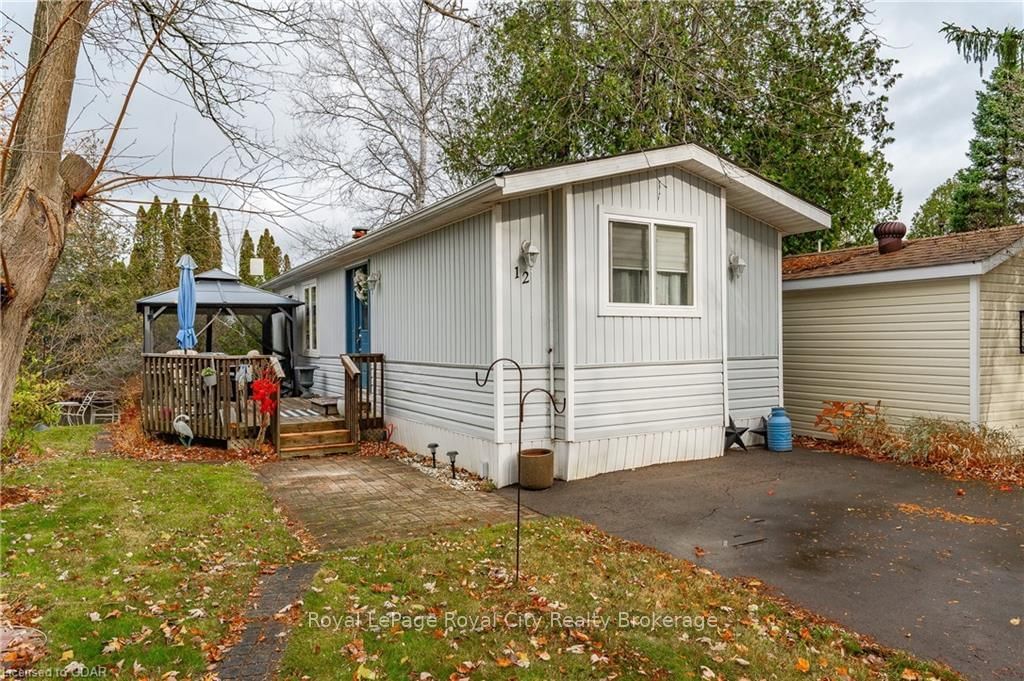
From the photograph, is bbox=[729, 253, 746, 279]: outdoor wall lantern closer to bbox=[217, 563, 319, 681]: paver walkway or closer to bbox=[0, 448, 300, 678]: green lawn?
bbox=[0, 448, 300, 678]: green lawn

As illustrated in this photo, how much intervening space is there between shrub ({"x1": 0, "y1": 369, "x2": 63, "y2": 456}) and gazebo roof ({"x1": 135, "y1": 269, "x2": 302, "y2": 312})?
5.32 meters

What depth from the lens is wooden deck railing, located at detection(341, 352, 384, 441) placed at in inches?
348

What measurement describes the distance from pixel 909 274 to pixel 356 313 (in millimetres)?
8992

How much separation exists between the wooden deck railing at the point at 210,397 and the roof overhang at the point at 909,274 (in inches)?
332

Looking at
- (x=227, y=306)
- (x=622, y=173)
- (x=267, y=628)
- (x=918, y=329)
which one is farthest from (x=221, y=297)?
(x=918, y=329)

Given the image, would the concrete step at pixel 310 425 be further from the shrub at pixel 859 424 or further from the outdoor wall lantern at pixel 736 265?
the shrub at pixel 859 424

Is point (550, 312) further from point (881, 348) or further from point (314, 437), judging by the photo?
point (881, 348)

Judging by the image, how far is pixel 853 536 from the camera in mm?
5004

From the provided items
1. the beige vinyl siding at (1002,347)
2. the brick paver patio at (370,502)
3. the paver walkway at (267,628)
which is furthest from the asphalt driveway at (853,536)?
the paver walkway at (267,628)

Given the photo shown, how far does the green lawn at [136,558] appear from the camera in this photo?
3.17 metres

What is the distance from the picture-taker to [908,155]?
17625mm

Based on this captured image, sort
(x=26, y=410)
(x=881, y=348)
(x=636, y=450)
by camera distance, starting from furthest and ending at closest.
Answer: (x=881, y=348)
(x=636, y=450)
(x=26, y=410)

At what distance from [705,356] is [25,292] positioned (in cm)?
710

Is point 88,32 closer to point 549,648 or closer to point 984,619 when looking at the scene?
point 549,648
